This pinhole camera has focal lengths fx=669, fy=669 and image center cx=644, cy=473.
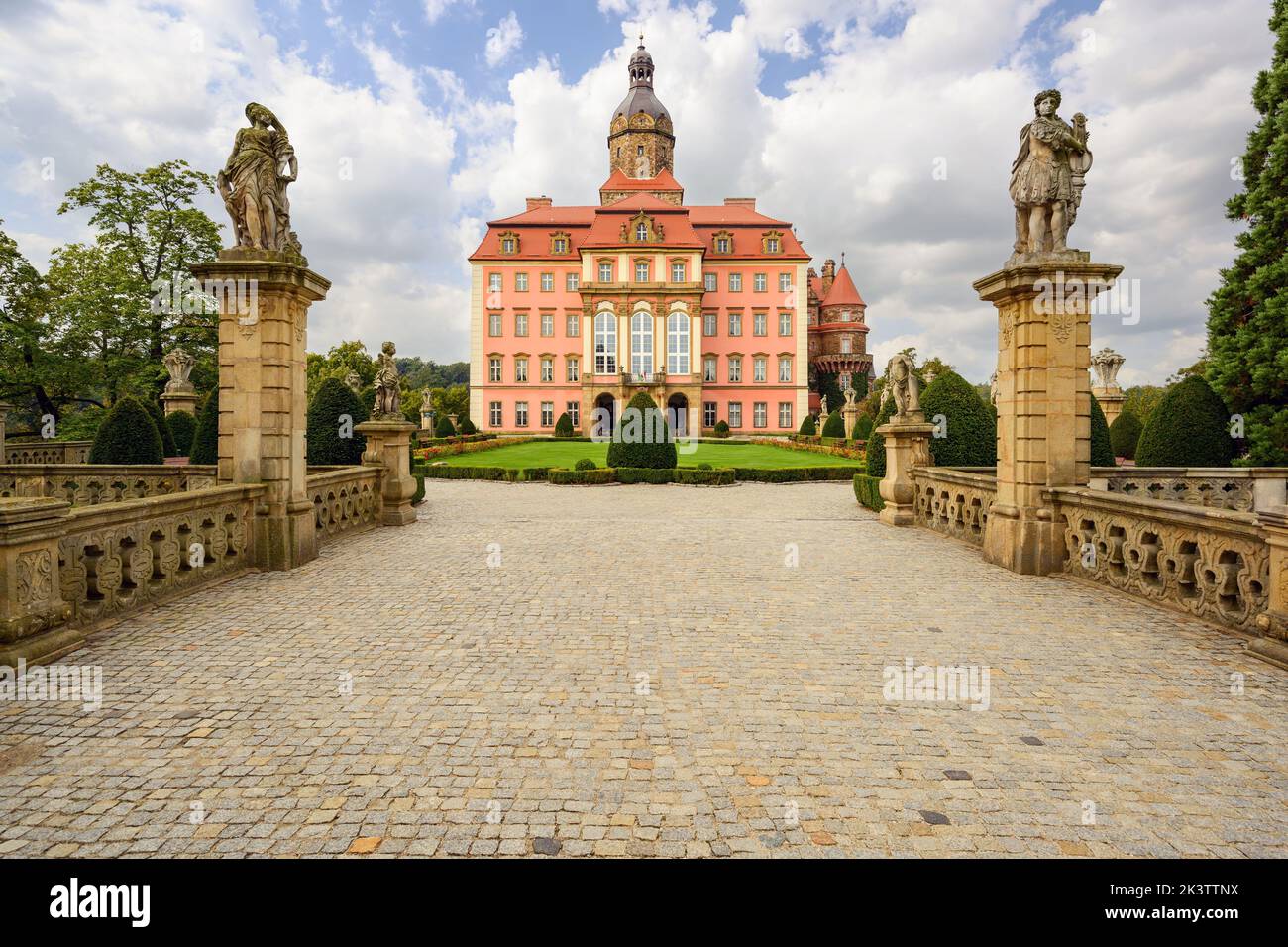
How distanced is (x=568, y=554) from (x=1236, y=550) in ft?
24.3

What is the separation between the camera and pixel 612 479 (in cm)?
2384

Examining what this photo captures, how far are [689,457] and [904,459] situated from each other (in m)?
19.8

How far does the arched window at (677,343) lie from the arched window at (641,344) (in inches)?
56.3

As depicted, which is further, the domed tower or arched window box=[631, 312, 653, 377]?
the domed tower

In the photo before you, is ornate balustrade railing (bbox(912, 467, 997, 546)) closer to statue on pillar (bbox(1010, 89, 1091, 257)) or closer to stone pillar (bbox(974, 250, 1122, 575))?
stone pillar (bbox(974, 250, 1122, 575))

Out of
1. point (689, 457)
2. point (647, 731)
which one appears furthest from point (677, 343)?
point (647, 731)

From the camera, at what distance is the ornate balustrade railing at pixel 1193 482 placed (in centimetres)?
1185

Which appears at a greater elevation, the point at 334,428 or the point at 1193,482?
the point at 334,428

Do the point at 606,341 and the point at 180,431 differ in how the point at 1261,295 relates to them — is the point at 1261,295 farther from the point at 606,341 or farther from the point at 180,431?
the point at 606,341

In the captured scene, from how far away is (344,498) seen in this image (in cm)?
1154

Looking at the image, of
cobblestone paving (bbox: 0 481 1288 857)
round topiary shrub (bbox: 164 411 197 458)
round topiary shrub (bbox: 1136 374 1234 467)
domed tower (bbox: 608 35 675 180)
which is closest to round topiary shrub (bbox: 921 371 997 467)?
round topiary shrub (bbox: 1136 374 1234 467)

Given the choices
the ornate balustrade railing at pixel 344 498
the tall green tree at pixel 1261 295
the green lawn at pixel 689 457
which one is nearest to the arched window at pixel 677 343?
the green lawn at pixel 689 457

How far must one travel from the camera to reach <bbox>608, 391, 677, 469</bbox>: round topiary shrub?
24.5m

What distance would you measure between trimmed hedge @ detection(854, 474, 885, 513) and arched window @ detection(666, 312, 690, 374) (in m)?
38.4
